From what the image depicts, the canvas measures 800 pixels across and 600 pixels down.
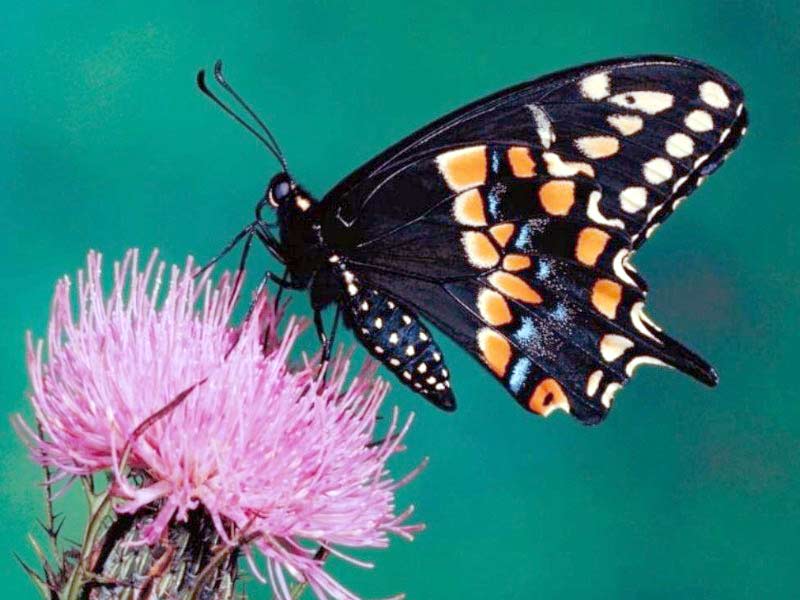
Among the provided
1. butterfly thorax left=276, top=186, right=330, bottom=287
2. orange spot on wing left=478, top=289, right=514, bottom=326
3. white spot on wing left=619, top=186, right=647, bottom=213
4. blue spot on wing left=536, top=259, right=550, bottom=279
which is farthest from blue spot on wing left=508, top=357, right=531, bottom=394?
butterfly thorax left=276, top=186, right=330, bottom=287

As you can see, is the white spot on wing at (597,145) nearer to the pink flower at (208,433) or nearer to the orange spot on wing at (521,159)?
the orange spot on wing at (521,159)

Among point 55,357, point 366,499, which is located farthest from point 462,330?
point 55,357

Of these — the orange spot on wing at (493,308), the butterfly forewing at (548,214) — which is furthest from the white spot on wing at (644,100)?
the orange spot on wing at (493,308)

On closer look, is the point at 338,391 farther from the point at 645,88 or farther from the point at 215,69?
the point at 645,88

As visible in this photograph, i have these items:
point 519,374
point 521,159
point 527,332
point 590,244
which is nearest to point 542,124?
point 521,159

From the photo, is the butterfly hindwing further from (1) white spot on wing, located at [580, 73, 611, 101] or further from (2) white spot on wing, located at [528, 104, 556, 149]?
(1) white spot on wing, located at [580, 73, 611, 101]
